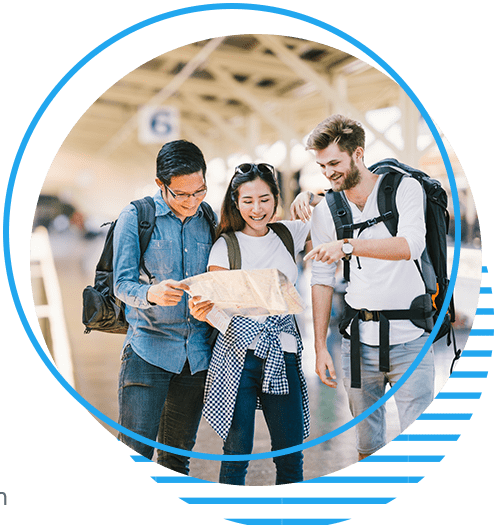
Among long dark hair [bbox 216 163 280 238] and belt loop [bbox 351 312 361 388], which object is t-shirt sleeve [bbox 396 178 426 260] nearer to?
belt loop [bbox 351 312 361 388]

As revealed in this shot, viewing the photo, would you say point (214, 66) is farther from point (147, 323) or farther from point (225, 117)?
point (147, 323)

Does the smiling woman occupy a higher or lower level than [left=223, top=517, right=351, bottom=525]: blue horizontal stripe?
higher

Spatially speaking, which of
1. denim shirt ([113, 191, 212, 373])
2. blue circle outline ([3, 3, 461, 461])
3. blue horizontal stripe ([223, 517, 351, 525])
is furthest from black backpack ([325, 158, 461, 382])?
blue horizontal stripe ([223, 517, 351, 525])

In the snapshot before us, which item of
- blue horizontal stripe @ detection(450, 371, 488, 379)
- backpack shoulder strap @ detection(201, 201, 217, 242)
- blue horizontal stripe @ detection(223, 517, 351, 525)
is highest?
backpack shoulder strap @ detection(201, 201, 217, 242)

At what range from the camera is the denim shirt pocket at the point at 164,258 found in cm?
312

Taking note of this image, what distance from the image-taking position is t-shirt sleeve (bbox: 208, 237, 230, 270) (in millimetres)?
3102

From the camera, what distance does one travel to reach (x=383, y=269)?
3145mm

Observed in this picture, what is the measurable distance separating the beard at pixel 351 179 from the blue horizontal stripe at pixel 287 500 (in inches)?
64.8

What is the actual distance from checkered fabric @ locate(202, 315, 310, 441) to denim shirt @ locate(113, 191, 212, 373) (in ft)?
0.32

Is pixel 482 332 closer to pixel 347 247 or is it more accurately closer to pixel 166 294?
pixel 347 247

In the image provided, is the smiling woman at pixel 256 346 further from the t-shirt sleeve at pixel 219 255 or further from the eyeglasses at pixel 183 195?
the eyeglasses at pixel 183 195

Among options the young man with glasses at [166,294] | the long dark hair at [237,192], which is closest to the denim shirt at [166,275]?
the young man with glasses at [166,294]

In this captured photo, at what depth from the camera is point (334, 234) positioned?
10.5 ft

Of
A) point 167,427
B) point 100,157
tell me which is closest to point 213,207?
point 100,157
